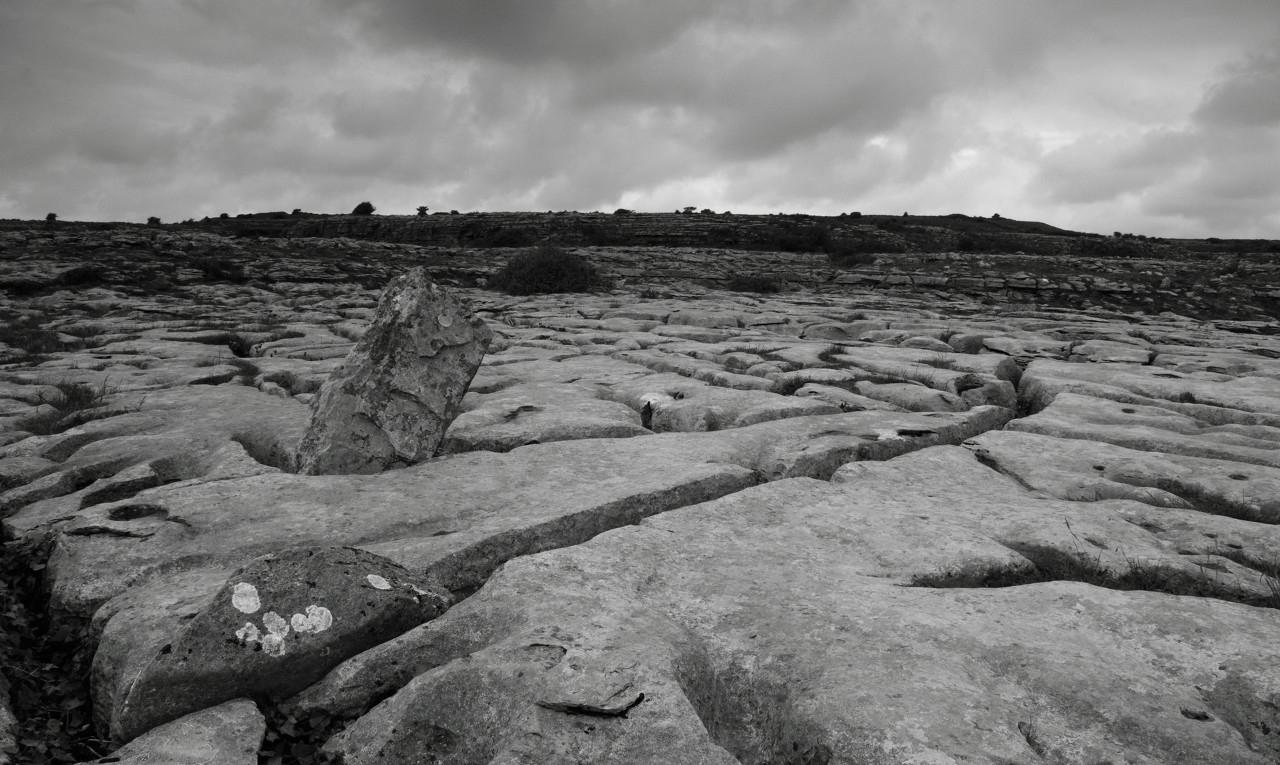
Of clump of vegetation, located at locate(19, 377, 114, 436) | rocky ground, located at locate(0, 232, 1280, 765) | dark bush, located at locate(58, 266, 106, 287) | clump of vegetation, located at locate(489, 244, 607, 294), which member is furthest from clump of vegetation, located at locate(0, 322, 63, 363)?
clump of vegetation, located at locate(489, 244, 607, 294)

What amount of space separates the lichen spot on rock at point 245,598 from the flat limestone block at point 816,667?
0.39 metres

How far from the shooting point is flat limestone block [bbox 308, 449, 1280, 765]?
2291mm

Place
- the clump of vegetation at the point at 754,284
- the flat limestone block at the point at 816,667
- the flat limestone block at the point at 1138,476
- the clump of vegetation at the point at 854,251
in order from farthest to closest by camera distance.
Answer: the clump of vegetation at the point at 854,251 < the clump of vegetation at the point at 754,284 < the flat limestone block at the point at 1138,476 < the flat limestone block at the point at 816,667

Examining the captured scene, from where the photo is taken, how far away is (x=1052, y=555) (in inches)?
146

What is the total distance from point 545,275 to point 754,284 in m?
6.89

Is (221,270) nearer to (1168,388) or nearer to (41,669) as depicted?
(41,669)

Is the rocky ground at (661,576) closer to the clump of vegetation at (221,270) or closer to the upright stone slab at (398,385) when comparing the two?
the upright stone slab at (398,385)

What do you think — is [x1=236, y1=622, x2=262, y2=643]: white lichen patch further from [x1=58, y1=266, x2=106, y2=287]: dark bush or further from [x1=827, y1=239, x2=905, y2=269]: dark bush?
[x1=827, y1=239, x2=905, y2=269]: dark bush

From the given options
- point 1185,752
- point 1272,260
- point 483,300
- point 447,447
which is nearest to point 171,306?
point 483,300

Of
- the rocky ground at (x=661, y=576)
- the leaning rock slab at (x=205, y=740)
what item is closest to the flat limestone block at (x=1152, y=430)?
the rocky ground at (x=661, y=576)

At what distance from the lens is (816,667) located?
8.68 ft

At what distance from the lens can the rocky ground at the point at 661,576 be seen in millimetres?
2426

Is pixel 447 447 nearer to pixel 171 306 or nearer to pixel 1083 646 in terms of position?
pixel 1083 646

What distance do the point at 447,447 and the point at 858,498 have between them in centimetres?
308
